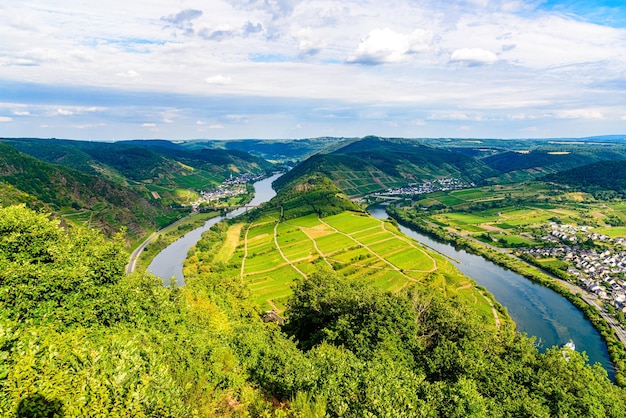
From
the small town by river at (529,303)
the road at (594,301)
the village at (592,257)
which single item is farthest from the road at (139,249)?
the village at (592,257)

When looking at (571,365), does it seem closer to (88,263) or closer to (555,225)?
(88,263)

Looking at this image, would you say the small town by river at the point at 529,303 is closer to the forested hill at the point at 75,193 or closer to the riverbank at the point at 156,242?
the riverbank at the point at 156,242

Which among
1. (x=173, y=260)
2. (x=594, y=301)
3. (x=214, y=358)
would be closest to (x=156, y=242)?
(x=173, y=260)

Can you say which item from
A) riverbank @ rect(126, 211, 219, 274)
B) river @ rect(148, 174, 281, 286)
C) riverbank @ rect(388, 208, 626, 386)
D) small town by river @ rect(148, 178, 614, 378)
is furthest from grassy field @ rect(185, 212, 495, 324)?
riverbank @ rect(126, 211, 219, 274)

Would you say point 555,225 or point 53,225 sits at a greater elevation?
point 53,225

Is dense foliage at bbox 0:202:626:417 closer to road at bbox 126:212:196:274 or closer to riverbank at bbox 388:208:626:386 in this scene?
riverbank at bbox 388:208:626:386

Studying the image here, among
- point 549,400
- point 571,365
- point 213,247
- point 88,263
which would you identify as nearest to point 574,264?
point 571,365
